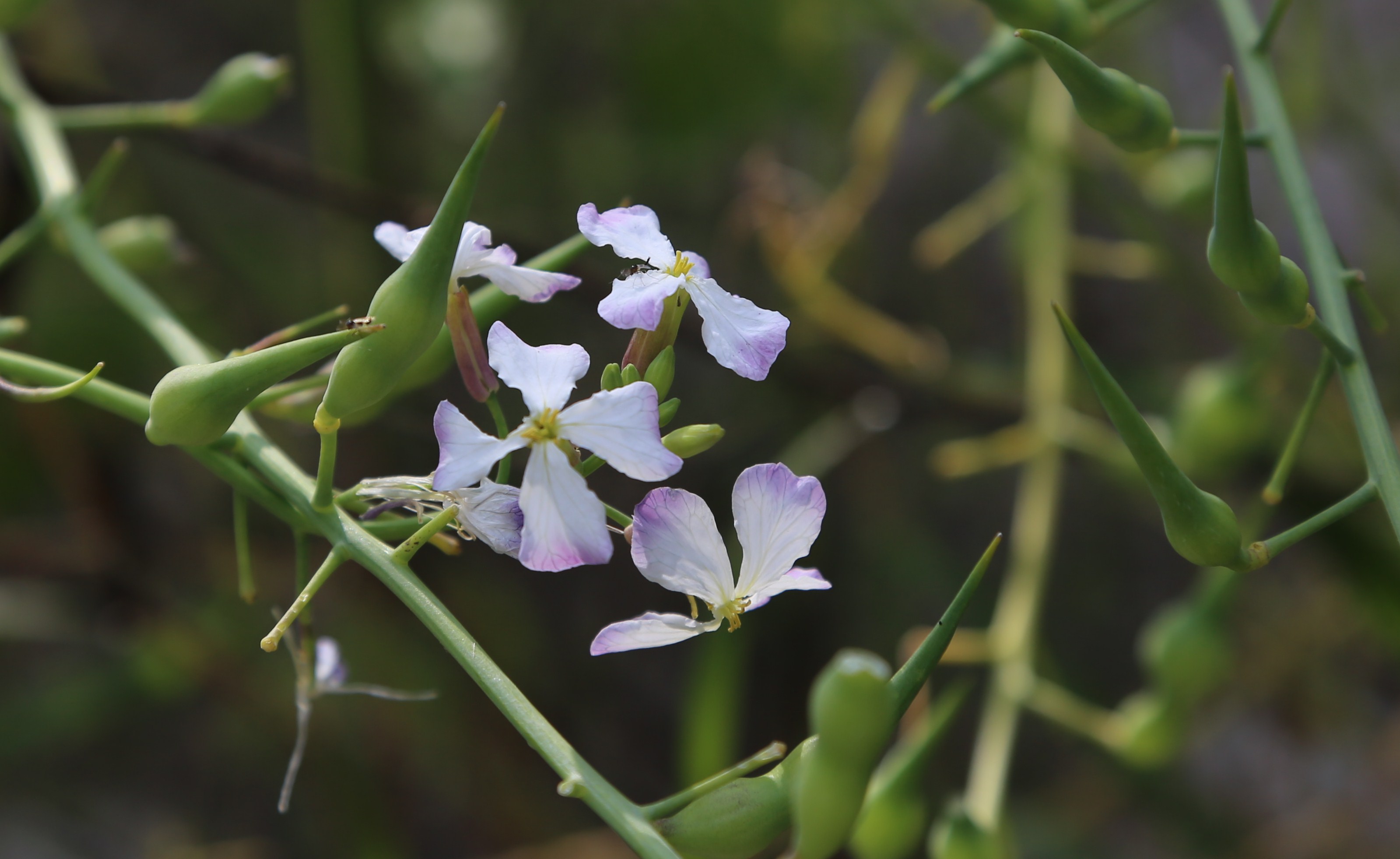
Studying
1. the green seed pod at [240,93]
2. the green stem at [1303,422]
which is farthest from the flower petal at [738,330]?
the green seed pod at [240,93]

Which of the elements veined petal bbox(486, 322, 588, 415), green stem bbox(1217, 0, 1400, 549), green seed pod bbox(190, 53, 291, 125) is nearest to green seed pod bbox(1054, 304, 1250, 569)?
green stem bbox(1217, 0, 1400, 549)

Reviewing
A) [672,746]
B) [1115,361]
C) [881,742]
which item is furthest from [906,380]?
[881,742]

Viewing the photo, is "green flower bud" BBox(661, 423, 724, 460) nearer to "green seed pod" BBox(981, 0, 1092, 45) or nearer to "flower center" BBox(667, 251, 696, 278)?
"flower center" BBox(667, 251, 696, 278)

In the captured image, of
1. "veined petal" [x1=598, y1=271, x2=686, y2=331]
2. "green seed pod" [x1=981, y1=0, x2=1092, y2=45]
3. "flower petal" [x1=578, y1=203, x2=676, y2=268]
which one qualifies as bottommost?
"veined petal" [x1=598, y1=271, x2=686, y2=331]

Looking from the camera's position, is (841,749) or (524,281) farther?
(524,281)

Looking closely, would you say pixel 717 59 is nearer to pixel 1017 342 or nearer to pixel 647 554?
pixel 1017 342

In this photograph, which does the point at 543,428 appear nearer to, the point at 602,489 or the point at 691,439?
the point at 691,439

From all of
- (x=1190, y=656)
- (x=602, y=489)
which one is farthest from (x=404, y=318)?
(x=602, y=489)
